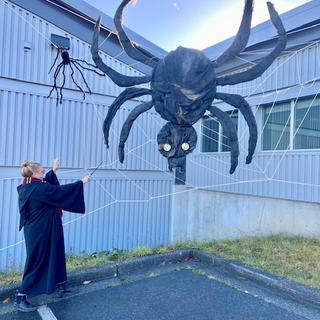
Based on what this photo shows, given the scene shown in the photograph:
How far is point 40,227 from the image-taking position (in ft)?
13.1

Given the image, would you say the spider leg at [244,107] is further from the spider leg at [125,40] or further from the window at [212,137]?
the window at [212,137]

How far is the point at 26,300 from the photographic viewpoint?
3.98 metres

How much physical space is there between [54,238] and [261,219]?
498cm

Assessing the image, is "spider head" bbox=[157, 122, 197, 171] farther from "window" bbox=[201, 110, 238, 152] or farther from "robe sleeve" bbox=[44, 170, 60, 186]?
"window" bbox=[201, 110, 238, 152]

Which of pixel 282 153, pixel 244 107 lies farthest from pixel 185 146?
pixel 282 153

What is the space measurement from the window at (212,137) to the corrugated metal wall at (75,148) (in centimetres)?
153

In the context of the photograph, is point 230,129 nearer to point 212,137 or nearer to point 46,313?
point 46,313

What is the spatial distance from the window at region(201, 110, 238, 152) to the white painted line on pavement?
592cm

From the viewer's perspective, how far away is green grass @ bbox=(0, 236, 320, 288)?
4.69 meters

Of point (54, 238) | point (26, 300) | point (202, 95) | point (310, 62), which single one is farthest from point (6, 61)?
point (310, 62)

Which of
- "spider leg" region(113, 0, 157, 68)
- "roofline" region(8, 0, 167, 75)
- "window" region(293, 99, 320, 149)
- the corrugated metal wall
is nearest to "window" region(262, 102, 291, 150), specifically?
"window" region(293, 99, 320, 149)

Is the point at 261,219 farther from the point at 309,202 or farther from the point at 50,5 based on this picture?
the point at 50,5

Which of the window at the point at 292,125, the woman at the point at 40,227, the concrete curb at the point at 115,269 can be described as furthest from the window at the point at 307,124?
the woman at the point at 40,227

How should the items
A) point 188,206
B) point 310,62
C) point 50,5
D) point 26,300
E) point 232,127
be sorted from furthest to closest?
point 188,206 < point 50,5 < point 310,62 < point 26,300 < point 232,127
